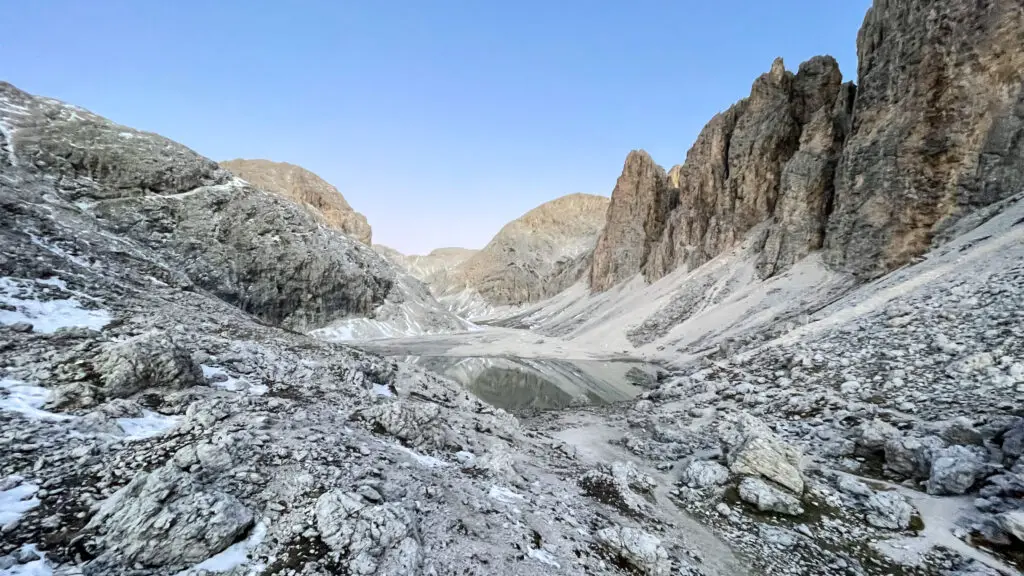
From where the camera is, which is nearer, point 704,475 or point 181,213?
point 704,475

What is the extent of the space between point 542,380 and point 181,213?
118 ft

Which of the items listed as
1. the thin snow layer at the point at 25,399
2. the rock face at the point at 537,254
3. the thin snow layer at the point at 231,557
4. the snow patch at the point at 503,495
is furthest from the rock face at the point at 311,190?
the thin snow layer at the point at 231,557

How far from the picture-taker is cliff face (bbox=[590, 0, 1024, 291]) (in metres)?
31.4

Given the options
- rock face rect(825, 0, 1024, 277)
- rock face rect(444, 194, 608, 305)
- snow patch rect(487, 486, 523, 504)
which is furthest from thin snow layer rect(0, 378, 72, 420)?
rock face rect(444, 194, 608, 305)

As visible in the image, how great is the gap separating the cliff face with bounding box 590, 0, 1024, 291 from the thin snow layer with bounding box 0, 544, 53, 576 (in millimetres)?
48666

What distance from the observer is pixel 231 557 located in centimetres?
570

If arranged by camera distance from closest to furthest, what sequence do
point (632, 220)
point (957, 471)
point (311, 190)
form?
point (957, 471) < point (311, 190) < point (632, 220)

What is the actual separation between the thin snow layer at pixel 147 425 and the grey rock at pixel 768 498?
46.4 ft

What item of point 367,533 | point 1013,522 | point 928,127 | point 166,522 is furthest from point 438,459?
point 928,127

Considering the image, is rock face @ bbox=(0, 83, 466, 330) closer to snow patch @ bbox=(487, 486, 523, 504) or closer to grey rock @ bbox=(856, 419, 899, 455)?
snow patch @ bbox=(487, 486, 523, 504)

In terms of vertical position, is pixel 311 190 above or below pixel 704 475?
above

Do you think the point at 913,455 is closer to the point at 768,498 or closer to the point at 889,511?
the point at 889,511

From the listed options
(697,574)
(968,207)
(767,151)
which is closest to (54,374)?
(697,574)

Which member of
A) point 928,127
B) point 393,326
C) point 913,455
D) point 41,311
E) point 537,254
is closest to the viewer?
point 913,455
